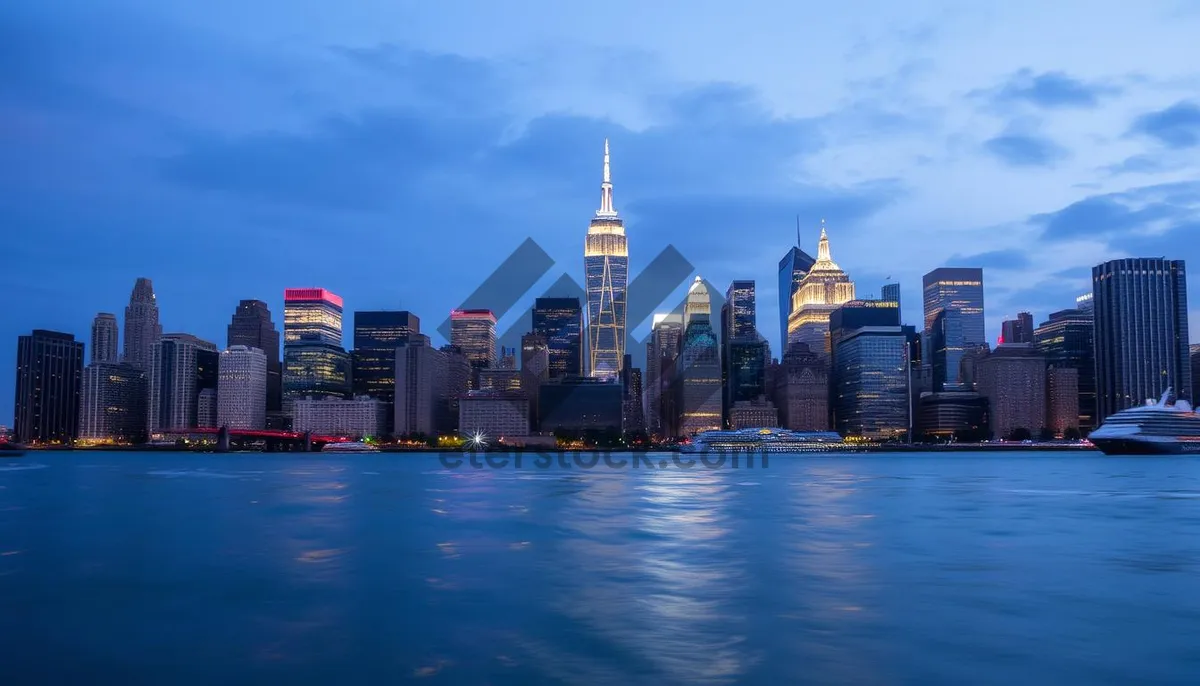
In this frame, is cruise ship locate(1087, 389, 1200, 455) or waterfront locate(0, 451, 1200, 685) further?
cruise ship locate(1087, 389, 1200, 455)

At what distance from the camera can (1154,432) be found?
162250mm

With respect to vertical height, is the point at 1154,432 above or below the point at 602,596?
above

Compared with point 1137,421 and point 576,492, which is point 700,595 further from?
point 1137,421

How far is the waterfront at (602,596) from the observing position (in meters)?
18.0

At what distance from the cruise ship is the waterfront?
125880 millimetres

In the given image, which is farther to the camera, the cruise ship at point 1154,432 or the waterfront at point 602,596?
the cruise ship at point 1154,432

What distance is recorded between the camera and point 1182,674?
677 inches

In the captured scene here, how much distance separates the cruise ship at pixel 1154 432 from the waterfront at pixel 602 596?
12588 cm

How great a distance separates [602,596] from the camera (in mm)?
25359

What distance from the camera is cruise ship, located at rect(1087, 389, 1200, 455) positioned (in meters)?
160

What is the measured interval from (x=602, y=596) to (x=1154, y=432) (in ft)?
550

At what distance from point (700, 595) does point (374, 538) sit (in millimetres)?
17970

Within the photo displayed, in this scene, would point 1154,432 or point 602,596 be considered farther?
point 1154,432

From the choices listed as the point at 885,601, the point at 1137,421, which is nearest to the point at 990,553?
the point at 885,601
